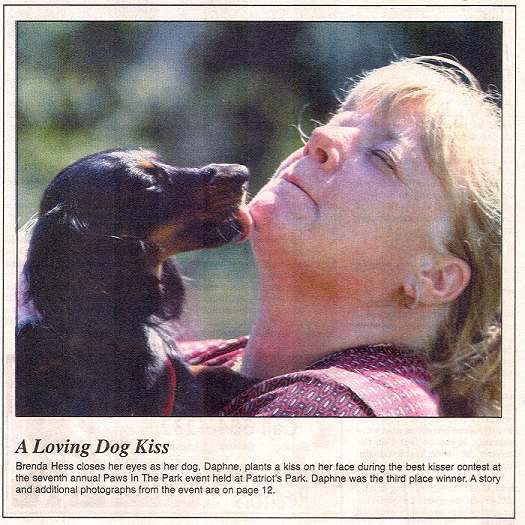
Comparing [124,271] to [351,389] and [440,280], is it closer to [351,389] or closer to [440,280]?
[351,389]

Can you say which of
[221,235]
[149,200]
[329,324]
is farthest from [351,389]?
[149,200]

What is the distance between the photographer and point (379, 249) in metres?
1.25

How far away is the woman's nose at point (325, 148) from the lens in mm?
1235

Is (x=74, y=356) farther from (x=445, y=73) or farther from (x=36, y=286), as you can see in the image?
(x=445, y=73)

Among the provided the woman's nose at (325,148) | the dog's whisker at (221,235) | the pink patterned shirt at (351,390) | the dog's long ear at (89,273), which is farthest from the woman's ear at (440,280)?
the dog's long ear at (89,273)

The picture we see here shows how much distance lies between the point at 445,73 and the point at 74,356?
2.76 feet

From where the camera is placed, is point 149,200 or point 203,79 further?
point 203,79

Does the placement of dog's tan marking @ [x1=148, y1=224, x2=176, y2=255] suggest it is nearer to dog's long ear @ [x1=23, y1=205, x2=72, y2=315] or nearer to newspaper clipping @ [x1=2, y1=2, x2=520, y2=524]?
newspaper clipping @ [x1=2, y1=2, x2=520, y2=524]

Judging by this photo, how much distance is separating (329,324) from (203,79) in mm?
521

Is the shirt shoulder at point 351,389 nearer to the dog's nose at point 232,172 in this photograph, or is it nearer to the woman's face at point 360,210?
the woman's face at point 360,210

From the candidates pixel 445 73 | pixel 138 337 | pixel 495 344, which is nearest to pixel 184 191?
pixel 138 337

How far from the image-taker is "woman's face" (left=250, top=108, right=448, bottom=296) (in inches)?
48.3

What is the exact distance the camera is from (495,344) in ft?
4.37

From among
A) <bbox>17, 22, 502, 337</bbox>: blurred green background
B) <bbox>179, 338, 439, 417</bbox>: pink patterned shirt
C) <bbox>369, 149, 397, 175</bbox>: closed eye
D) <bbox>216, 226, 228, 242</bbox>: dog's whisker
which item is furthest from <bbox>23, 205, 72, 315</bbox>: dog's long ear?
<bbox>369, 149, 397, 175</bbox>: closed eye
